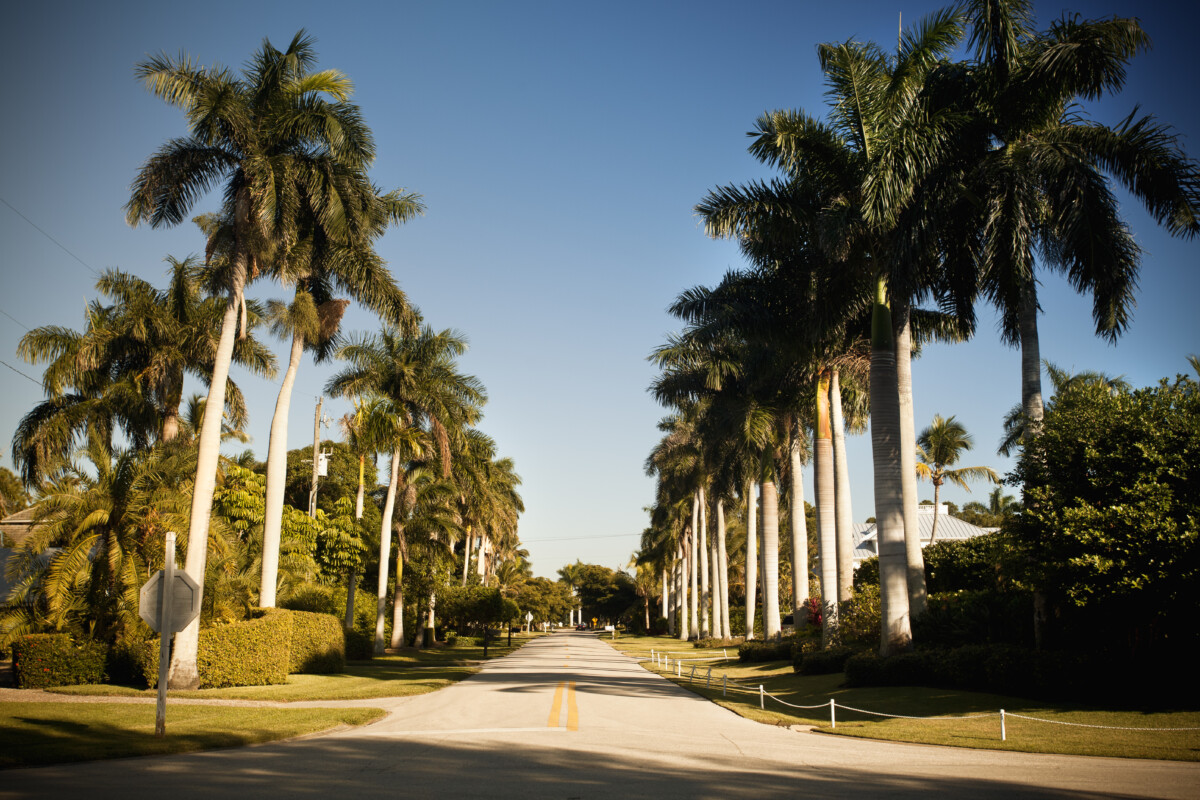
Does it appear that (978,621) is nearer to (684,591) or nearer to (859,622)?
(859,622)

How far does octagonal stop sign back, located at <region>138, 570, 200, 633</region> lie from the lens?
1141 centimetres

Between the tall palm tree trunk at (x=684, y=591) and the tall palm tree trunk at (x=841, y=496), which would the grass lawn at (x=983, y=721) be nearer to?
the tall palm tree trunk at (x=841, y=496)

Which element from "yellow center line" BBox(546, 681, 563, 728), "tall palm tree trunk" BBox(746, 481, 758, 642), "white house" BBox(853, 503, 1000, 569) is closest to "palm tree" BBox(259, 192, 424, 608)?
"yellow center line" BBox(546, 681, 563, 728)

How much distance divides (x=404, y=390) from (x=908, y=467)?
2289 centimetres

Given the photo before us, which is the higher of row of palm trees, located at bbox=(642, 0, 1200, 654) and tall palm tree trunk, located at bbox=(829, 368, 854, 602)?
row of palm trees, located at bbox=(642, 0, 1200, 654)

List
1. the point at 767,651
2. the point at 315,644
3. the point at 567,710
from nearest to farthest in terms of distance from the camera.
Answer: the point at 567,710, the point at 315,644, the point at 767,651

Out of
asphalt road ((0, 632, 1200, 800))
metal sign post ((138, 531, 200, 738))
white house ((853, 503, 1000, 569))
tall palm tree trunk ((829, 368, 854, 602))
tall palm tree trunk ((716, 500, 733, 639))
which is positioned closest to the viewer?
asphalt road ((0, 632, 1200, 800))

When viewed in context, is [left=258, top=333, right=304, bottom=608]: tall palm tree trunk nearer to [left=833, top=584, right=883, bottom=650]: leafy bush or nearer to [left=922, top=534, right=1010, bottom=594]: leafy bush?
[left=833, top=584, right=883, bottom=650]: leafy bush

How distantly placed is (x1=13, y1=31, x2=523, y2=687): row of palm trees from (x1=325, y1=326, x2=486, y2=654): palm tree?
66 mm

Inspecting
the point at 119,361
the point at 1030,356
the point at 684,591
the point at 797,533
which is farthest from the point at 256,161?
the point at 684,591

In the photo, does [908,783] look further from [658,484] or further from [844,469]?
Answer: [658,484]

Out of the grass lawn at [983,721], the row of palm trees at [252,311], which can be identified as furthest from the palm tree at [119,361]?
the grass lawn at [983,721]

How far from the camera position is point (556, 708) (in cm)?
1845

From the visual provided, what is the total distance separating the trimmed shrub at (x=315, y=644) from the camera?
1000 inches
